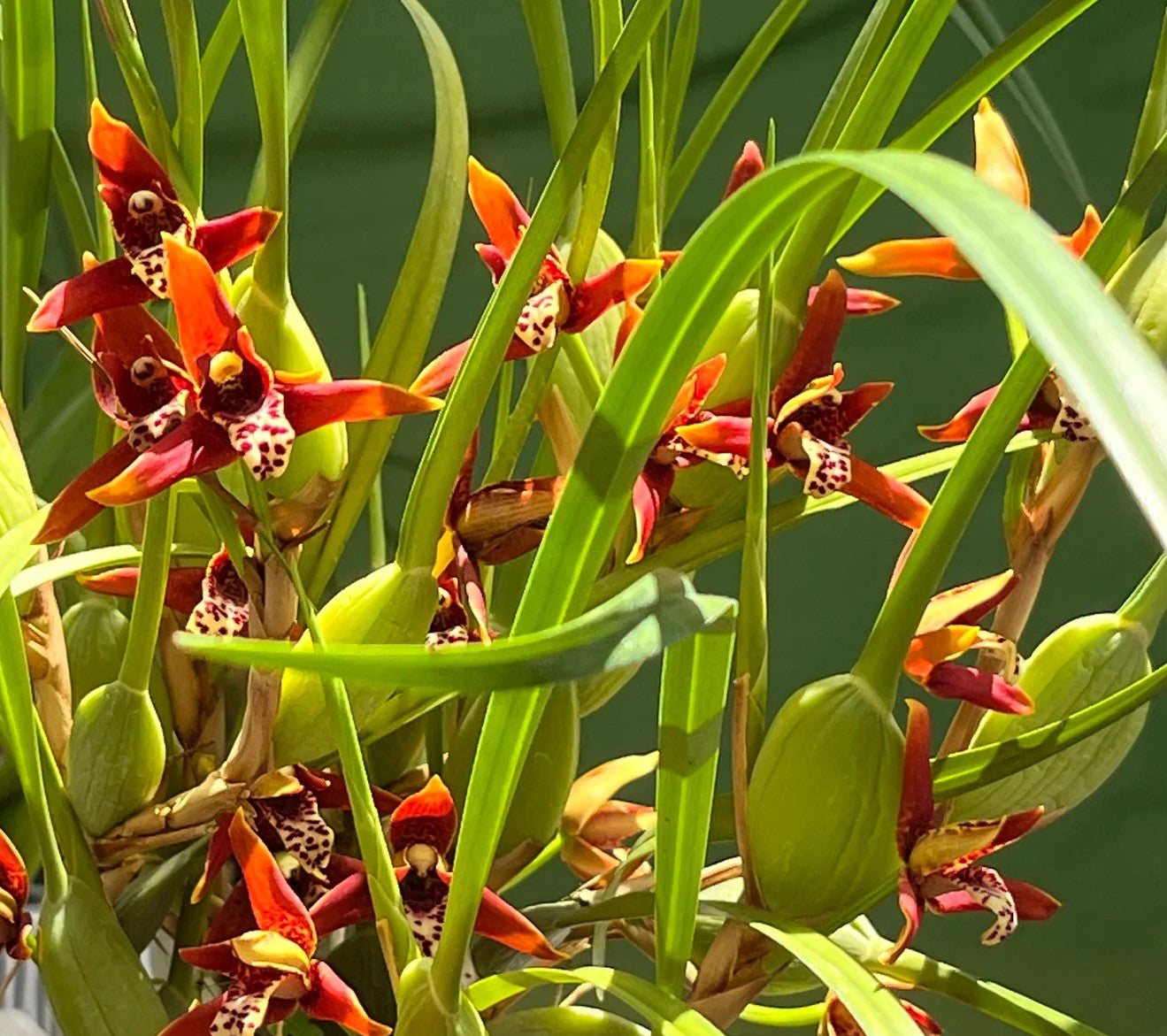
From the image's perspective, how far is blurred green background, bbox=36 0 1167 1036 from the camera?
0.64 m

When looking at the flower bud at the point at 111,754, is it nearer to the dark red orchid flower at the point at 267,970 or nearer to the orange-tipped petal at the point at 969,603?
the dark red orchid flower at the point at 267,970

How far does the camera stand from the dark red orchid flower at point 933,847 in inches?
9.7

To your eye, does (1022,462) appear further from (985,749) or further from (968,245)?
(968,245)

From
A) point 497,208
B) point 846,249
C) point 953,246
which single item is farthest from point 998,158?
point 846,249

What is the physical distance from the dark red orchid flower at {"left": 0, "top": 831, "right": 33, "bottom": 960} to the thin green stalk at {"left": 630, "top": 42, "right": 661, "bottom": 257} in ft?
0.70

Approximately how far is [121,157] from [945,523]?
0.60ft

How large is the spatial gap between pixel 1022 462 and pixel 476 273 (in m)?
0.46

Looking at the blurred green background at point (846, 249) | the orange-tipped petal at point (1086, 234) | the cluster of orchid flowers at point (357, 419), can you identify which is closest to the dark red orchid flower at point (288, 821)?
the cluster of orchid flowers at point (357, 419)

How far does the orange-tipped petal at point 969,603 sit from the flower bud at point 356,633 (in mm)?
117

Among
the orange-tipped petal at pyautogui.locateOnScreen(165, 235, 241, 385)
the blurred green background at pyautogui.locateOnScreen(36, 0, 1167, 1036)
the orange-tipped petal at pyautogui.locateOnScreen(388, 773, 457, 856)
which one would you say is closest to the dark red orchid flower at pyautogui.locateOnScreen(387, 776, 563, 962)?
the orange-tipped petal at pyautogui.locateOnScreen(388, 773, 457, 856)

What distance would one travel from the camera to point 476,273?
700mm

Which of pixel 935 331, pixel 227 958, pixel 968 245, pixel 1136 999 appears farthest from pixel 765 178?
pixel 1136 999

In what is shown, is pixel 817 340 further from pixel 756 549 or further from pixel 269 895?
pixel 269 895

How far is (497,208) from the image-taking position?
0.94 feet
